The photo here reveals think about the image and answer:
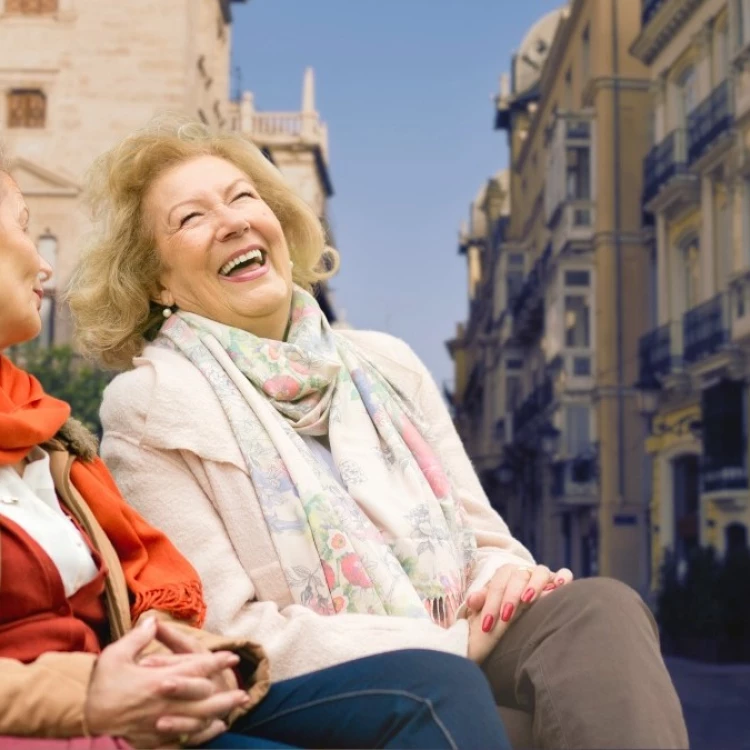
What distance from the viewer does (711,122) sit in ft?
56.4

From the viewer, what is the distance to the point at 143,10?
80.0ft

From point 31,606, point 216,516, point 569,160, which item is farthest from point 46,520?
point 569,160

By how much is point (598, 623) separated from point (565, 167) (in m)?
23.1

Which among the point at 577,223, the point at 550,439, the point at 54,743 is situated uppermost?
the point at 577,223

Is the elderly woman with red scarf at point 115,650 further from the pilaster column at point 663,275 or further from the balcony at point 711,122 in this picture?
the pilaster column at point 663,275

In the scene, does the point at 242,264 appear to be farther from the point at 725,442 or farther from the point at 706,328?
the point at 706,328

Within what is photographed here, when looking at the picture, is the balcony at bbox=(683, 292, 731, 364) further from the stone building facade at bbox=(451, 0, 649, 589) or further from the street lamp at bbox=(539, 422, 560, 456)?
the street lamp at bbox=(539, 422, 560, 456)

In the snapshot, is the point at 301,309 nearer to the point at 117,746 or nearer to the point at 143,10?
the point at 117,746

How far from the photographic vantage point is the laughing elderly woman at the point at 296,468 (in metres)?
2.06

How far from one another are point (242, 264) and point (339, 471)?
0.44 meters

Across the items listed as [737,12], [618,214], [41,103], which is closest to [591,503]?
[618,214]

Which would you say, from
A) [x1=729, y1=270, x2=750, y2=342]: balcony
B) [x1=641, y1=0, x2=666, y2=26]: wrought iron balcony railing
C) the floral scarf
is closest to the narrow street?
[x1=729, y1=270, x2=750, y2=342]: balcony

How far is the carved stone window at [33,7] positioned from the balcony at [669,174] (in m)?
9.76

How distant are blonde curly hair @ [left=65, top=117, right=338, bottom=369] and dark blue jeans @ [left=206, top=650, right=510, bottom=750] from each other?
2.90ft
